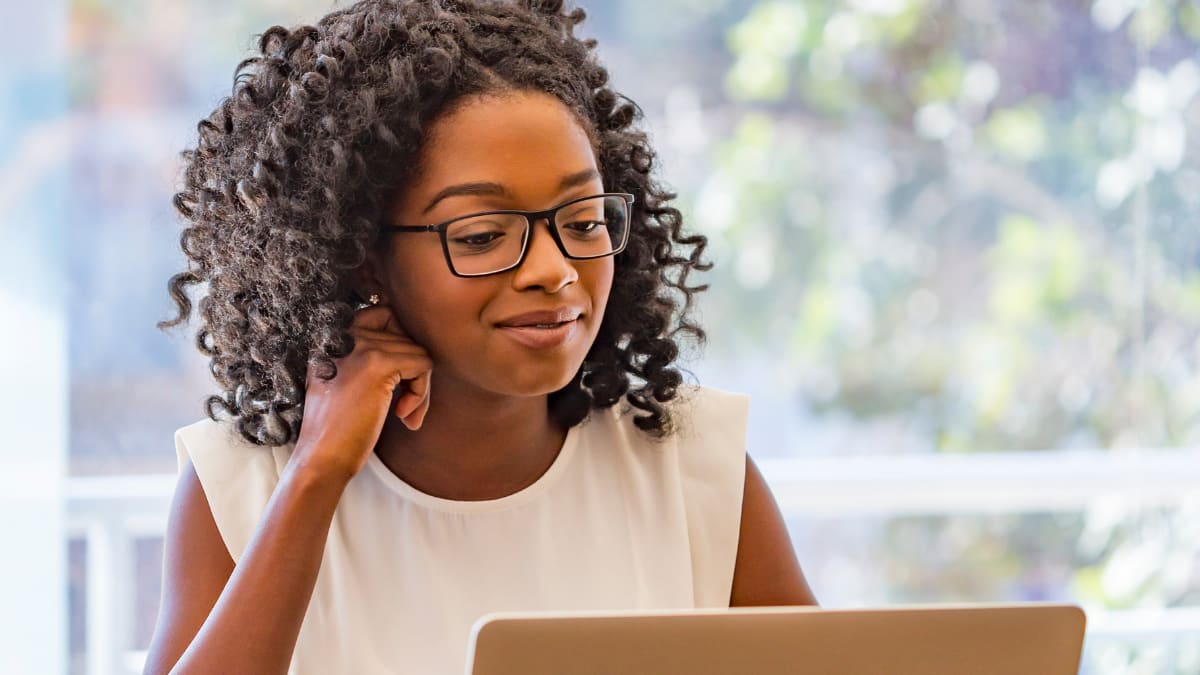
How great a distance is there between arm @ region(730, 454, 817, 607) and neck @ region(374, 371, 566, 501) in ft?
0.90

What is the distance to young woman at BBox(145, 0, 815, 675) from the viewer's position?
1334mm

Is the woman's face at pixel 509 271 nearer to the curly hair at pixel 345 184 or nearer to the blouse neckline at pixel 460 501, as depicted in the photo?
the curly hair at pixel 345 184

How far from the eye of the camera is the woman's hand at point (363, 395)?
1.38 meters

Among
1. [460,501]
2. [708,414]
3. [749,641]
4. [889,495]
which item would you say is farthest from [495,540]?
[889,495]

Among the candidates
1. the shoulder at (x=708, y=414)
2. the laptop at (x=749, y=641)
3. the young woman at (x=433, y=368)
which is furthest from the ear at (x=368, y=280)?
the laptop at (x=749, y=641)

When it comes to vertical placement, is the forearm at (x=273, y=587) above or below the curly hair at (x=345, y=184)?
below

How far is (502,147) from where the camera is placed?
1325mm

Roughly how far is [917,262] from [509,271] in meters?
2.25

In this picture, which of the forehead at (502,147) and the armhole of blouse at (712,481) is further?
the armhole of blouse at (712,481)

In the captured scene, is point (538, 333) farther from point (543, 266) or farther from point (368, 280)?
point (368, 280)

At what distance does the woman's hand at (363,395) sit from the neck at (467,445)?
0.06 m

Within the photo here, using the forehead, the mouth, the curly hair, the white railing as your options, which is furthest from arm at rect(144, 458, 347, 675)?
the white railing

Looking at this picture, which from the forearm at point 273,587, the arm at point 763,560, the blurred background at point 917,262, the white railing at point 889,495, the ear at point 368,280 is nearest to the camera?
the forearm at point 273,587

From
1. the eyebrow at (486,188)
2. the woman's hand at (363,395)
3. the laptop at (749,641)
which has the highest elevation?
the eyebrow at (486,188)
